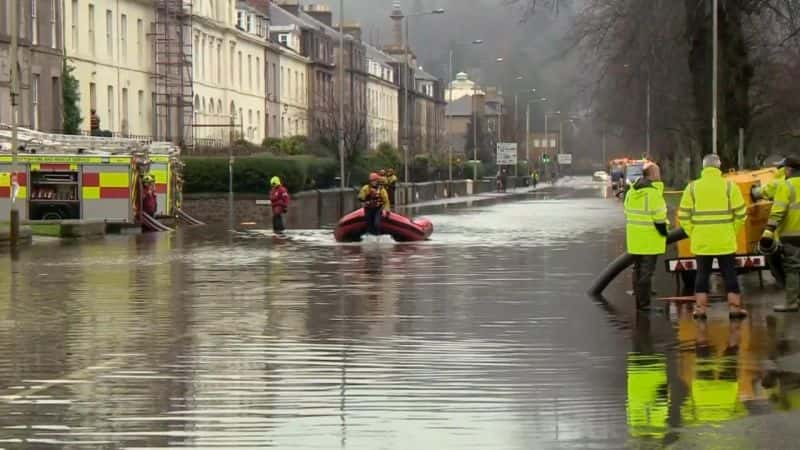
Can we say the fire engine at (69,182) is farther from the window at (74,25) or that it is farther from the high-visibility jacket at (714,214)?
the high-visibility jacket at (714,214)

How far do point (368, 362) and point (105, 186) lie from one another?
3049 centimetres

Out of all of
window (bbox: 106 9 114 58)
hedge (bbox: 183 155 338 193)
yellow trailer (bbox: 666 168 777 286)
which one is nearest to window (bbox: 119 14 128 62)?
window (bbox: 106 9 114 58)

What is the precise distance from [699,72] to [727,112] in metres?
1.63

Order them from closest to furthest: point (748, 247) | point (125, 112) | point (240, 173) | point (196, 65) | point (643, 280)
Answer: point (643, 280) < point (748, 247) < point (240, 173) < point (125, 112) < point (196, 65)

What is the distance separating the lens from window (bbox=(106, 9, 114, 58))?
206 feet

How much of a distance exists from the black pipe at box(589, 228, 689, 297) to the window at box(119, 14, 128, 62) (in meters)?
47.9

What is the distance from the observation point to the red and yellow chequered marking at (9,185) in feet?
135

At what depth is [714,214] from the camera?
1556 centimetres

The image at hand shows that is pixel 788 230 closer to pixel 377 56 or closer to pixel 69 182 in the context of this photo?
pixel 69 182

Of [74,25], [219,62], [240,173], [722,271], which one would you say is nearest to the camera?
[722,271]

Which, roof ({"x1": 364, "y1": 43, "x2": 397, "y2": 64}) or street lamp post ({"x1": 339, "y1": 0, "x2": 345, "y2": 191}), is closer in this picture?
street lamp post ({"x1": 339, "y1": 0, "x2": 345, "y2": 191})

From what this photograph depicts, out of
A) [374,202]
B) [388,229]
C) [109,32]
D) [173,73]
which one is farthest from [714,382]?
[173,73]

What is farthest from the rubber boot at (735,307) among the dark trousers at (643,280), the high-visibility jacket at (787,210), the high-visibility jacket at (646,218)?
the dark trousers at (643,280)

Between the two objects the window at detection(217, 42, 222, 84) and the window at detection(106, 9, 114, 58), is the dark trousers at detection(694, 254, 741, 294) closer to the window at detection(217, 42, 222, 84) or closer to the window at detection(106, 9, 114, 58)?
the window at detection(106, 9, 114, 58)
